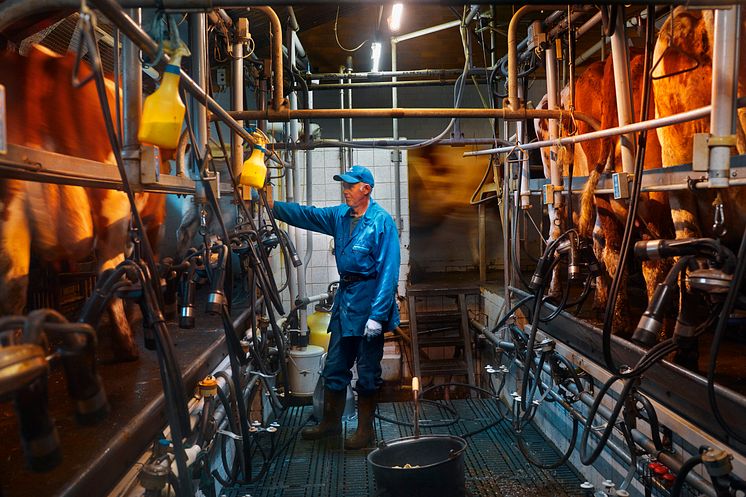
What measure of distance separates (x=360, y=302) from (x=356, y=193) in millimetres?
699

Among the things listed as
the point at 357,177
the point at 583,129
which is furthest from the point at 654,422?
the point at 357,177

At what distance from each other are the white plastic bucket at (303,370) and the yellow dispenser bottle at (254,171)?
7.25 ft

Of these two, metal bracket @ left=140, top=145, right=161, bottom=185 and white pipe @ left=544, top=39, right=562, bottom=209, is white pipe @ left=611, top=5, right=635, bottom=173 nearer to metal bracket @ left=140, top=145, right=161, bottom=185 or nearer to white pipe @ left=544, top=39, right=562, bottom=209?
white pipe @ left=544, top=39, right=562, bottom=209

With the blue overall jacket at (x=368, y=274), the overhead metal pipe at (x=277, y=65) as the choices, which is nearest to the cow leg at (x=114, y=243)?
the overhead metal pipe at (x=277, y=65)

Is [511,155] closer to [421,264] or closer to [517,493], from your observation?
[517,493]

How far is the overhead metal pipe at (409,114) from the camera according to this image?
2932 millimetres

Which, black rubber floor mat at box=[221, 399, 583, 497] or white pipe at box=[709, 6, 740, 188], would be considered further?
black rubber floor mat at box=[221, 399, 583, 497]

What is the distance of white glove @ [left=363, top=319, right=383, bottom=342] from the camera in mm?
3475

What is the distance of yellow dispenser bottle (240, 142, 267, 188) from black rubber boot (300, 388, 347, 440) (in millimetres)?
1678

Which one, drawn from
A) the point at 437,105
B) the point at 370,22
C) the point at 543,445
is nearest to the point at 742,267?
the point at 543,445

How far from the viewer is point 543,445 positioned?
144 inches

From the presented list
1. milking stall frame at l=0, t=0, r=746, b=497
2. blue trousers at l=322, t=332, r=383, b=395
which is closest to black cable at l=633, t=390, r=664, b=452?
milking stall frame at l=0, t=0, r=746, b=497

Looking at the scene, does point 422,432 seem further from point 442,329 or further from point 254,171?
point 254,171

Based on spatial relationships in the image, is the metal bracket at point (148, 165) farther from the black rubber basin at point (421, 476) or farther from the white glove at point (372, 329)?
the white glove at point (372, 329)
